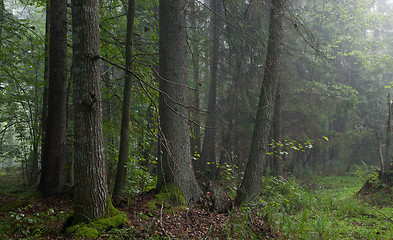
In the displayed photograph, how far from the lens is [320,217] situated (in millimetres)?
5547

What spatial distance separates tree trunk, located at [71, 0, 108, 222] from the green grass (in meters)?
3.29

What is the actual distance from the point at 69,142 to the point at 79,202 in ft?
19.1

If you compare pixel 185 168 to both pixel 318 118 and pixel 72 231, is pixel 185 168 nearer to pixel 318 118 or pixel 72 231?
pixel 72 231

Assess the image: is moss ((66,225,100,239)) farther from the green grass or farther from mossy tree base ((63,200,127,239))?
the green grass

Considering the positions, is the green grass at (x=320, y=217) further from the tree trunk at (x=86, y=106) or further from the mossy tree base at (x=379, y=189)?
the tree trunk at (x=86, y=106)

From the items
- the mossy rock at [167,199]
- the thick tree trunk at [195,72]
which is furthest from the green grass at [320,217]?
the thick tree trunk at [195,72]

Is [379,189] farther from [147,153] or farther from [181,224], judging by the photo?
[181,224]

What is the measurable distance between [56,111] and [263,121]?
5.05 metres

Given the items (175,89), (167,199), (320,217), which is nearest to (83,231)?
(167,199)

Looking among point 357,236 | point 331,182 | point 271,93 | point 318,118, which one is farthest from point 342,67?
point 357,236

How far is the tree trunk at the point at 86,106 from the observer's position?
3.68m

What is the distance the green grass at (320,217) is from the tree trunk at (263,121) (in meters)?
0.65

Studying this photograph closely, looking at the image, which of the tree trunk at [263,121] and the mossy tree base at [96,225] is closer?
the mossy tree base at [96,225]

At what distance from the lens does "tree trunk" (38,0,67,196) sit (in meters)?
5.98
